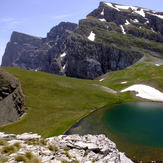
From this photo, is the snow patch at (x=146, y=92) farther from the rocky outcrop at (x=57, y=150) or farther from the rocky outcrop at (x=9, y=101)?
the rocky outcrop at (x=57, y=150)

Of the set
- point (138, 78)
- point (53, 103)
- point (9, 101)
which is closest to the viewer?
point (9, 101)

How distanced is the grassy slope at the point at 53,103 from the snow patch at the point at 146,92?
15861mm

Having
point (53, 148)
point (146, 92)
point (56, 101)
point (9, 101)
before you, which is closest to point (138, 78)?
point (146, 92)

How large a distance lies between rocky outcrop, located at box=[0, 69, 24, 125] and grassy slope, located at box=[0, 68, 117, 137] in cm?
294

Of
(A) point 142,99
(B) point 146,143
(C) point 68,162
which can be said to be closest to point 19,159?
(C) point 68,162

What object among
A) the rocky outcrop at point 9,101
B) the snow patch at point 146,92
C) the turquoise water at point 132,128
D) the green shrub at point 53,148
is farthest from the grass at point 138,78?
the green shrub at point 53,148

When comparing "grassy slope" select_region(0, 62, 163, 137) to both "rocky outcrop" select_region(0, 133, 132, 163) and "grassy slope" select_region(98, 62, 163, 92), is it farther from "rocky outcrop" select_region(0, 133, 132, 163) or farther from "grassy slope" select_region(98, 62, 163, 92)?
"rocky outcrop" select_region(0, 133, 132, 163)

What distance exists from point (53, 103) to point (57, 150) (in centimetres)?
6526

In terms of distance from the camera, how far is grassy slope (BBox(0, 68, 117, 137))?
2571 inches

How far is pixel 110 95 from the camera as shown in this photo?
360ft

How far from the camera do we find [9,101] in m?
72.4

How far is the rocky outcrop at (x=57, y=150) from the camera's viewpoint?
2038cm

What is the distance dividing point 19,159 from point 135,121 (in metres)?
57.1

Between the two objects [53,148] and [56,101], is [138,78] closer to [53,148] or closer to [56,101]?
[56,101]
